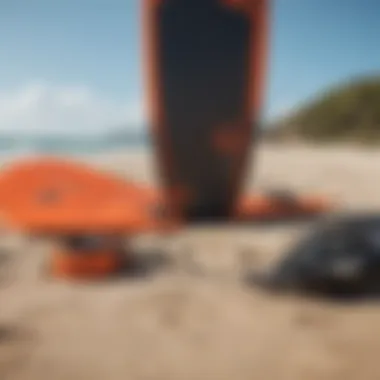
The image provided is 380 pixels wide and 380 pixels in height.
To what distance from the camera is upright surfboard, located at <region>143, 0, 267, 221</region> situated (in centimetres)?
123

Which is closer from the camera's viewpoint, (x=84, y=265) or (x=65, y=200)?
(x=84, y=265)

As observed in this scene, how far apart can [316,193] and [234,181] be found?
0.23 meters

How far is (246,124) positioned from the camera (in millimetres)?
1372

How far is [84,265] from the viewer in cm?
106

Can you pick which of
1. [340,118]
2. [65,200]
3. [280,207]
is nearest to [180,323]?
[65,200]

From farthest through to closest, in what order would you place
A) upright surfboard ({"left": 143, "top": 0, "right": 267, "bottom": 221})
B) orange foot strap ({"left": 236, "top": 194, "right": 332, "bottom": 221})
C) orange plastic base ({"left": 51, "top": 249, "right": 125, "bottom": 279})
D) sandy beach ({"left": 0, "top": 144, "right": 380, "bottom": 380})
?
orange foot strap ({"left": 236, "top": 194, "right": 332, "bottom": 221}) → upright surfboard ({"left": 143, "top": 0, "right": 267, "bottom": 221}) → orange plastic base ({"left": 51, "top": 249, "right": 125, "bottom": 279}) → sandy beach ({"left": 0, "top": 144, "right": 380, "bottom": 380})

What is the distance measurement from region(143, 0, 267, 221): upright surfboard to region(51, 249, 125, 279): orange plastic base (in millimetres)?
326

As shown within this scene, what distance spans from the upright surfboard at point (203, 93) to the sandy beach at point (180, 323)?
0.18 meters

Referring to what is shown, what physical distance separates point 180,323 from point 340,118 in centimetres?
90

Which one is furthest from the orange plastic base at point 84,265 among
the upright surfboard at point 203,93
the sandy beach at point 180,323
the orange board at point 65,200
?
the upright surfboard at point 203,93

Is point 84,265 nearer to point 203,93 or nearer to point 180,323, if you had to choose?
point 180,323

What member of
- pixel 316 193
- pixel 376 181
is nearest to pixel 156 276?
pixel 316 193

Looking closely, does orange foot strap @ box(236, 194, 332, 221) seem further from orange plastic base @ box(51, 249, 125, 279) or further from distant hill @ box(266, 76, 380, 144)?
orange plastic base @ box(51, 249, 125, 279)

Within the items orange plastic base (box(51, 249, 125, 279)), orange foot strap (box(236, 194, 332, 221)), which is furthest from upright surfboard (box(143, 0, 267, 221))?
orange plastic base (box(51, 249, 125, 279))
